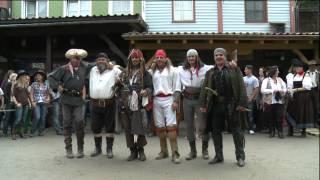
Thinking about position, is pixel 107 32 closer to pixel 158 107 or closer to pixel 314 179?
pixel 158 107

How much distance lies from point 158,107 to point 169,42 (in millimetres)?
7422

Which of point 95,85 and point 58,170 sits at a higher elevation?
point 95,85

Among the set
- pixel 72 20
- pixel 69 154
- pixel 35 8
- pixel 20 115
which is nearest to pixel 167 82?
pixel 69 154

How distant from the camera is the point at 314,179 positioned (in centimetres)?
722

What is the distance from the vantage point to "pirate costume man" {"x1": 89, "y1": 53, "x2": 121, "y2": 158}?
890cm

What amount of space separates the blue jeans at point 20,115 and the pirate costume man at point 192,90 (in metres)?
5.83

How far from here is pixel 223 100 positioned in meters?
8.23

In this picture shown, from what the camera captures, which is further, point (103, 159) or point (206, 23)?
point (206, 23)

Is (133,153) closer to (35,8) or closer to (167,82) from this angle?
(167,82)

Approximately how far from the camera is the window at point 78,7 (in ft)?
75.5

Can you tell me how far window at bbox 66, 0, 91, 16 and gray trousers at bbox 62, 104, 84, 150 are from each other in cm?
1441

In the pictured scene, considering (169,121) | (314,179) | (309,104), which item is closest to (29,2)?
(309,104)

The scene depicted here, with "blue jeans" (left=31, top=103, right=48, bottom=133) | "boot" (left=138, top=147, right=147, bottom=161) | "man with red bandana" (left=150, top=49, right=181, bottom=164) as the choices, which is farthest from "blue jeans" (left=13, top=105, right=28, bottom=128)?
"man with red bandana" (left=150, top=49, right=181, bottom=164)

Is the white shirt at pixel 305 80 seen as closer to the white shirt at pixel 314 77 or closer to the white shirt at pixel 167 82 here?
the white shirt at pixel 314 77
